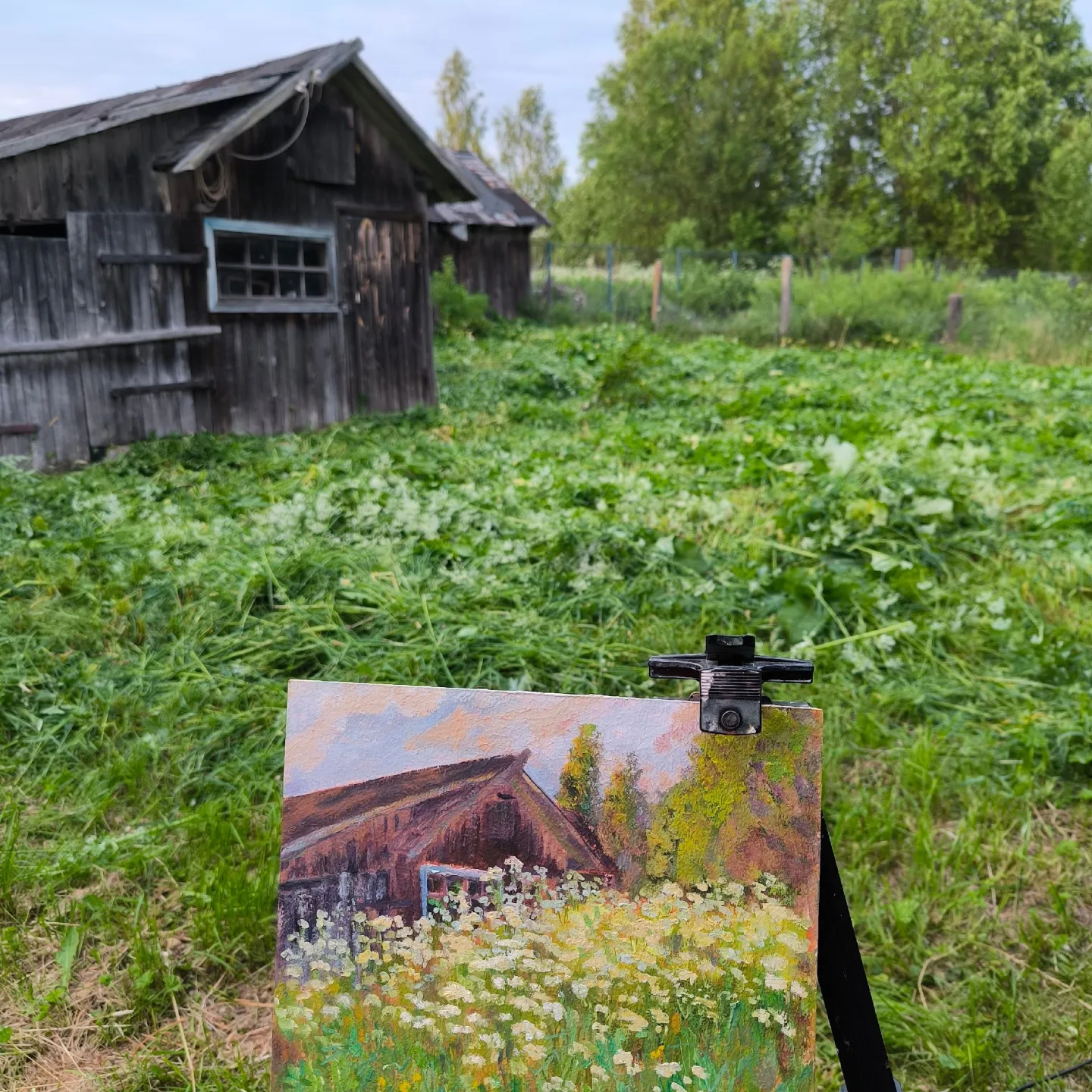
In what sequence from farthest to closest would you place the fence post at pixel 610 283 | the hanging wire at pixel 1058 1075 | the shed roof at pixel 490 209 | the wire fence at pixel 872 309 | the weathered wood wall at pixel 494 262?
the fence post at pixel 610 283 < the weathered wood wall at pixel 494 262 < the shed roof at pixel 490 209 < the wire fence at pixel 872 309 < the hanging wire at pixel 1058 1075

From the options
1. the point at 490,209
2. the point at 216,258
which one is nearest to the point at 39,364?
the point at 216,258

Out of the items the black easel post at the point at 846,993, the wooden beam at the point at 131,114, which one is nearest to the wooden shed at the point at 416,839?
the black easel post at the point at 846,993

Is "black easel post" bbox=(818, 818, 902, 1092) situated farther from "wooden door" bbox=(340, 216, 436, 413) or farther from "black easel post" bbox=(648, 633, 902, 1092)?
"wooden door" bbox=(340, 216, 436, 413)

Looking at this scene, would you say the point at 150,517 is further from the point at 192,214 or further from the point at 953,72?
the point at 953,72

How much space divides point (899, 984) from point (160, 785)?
243 cm

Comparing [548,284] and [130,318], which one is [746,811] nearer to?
[130,318]

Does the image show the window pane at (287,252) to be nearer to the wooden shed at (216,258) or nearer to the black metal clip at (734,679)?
the wooden shed at (216,258)

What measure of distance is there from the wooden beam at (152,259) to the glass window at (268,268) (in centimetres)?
15

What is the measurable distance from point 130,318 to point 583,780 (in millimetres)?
7838

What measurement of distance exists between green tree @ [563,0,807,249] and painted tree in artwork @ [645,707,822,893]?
40.0m

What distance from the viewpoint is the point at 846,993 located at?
1.50 metres

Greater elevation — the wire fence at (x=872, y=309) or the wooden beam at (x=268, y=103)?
the wooden beam at (x=268, y=103)

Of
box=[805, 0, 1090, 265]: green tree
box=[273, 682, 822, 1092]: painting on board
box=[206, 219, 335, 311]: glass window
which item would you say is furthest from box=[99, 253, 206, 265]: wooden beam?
box=[805, 0, 1090, 265]: green tree

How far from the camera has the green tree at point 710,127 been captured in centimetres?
3978
